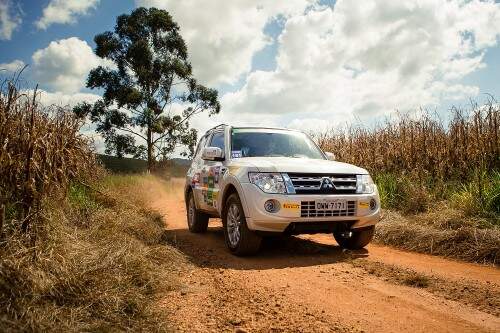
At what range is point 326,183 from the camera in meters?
6.12

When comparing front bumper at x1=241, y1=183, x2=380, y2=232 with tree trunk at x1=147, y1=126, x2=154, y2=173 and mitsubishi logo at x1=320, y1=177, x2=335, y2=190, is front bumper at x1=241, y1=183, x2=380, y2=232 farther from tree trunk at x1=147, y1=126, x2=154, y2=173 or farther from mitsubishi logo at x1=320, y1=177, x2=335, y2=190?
tree trunk at x1=147, y1=126, x2=154, y2=173

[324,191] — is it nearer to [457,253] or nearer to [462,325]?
[457,253]

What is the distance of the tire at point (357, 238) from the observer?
674 cm

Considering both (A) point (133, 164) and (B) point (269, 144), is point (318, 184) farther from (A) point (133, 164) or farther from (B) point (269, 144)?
(A) point (133, 164)

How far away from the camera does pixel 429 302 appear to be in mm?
4320

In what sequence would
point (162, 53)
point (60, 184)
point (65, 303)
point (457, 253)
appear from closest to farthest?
point (65, 303)
point (60, 184)
point (457, 253)
point (162, 53)


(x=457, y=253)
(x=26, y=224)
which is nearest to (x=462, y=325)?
(x=457, y=253)

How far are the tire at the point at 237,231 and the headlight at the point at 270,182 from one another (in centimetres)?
44

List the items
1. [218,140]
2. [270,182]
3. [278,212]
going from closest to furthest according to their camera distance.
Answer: [278,212] < [270,182] < [218,140]

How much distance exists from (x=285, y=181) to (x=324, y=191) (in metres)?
0.56

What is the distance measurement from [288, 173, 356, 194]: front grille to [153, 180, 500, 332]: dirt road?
96 cm

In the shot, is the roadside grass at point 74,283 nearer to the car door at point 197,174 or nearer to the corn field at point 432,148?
the car door at point 197,174

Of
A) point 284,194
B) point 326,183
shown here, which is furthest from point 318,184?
point 284,194

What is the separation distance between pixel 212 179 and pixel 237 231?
1.54 meters
